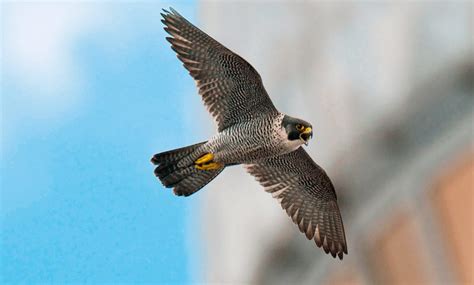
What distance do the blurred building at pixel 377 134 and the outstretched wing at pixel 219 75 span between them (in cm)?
376

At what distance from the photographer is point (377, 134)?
14.7m

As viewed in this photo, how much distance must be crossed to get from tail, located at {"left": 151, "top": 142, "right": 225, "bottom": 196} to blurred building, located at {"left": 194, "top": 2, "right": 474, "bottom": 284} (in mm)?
4052

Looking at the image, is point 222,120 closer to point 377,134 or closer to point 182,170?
point 182,170

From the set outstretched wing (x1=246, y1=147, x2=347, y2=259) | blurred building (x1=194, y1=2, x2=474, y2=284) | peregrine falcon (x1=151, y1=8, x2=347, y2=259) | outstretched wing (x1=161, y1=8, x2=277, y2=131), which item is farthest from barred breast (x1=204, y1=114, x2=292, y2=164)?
blurred building (x1=194, y1=2, x2=474, y2=284)

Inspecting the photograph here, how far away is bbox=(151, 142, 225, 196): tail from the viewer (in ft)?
34.6

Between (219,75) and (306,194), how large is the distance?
81.9 inches

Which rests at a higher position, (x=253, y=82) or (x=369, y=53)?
(x=253, y=82)

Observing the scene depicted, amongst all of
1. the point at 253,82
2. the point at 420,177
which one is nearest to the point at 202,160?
the point at 253,82

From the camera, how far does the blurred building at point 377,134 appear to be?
13.4 meters

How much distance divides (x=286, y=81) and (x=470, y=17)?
4.16 meters

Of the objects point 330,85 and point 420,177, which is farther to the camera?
point 330,85

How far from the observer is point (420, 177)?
1384cm

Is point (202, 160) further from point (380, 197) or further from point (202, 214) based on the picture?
point (202, 214)

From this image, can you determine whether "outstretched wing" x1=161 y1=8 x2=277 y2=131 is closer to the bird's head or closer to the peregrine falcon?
the peregrine falcon
